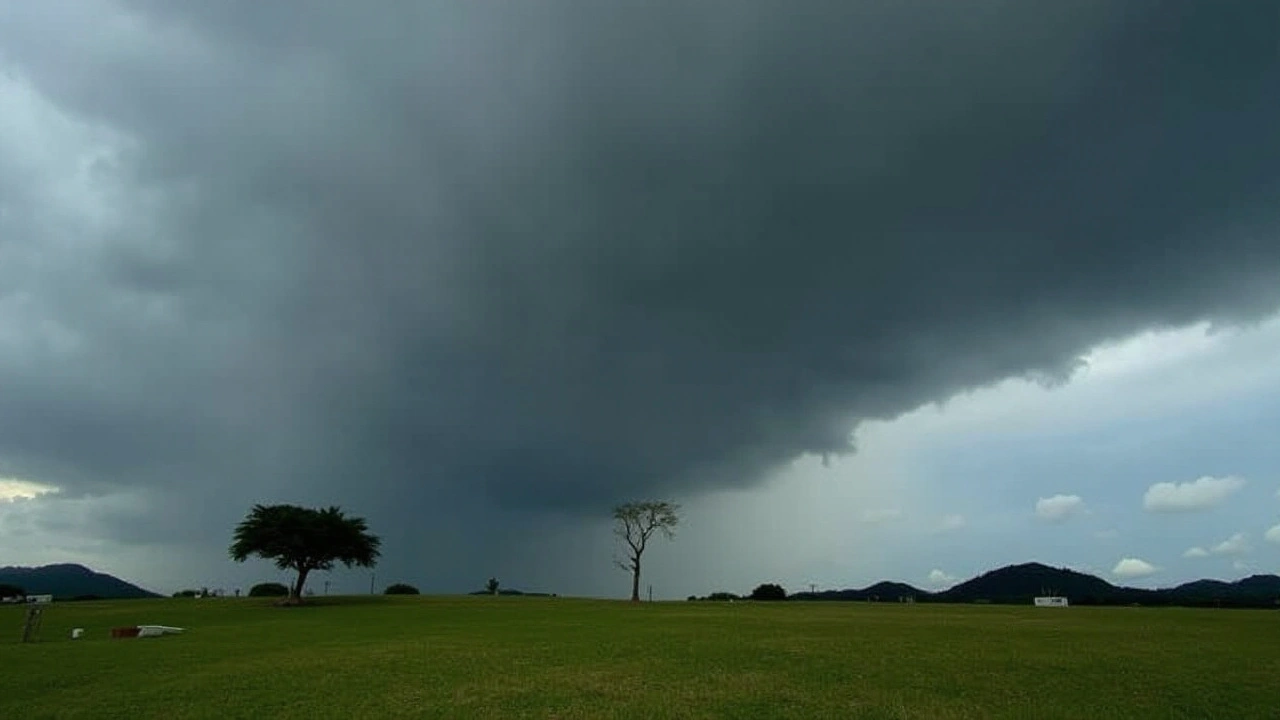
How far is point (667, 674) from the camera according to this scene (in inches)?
961

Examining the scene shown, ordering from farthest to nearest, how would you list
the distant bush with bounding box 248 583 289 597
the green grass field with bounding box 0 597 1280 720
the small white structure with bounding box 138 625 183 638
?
the distant bush with bounding box 248 583 289 597 < the small white structure with bounding box 138 625 183 638 < the green grass field with bounding box 0 597 1280 720

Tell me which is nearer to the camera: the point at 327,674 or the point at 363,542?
the point at 327,674

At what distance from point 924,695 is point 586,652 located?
48.1 ft

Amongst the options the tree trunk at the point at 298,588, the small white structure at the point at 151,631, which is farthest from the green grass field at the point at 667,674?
the tree trunk at the point at 298,588

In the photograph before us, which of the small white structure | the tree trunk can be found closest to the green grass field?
the small white structure

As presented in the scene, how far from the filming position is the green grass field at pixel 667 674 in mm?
19328

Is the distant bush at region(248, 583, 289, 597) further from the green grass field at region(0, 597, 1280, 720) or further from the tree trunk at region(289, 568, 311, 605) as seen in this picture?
the green grass field at region(0, 597, 1280, 720)

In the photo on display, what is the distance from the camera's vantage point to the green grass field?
19.3 metres

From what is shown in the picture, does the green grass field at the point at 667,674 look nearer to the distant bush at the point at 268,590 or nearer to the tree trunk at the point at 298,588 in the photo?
the tree trunk at the point at 298,588

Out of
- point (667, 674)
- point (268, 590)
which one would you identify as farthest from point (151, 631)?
point (268, 590)

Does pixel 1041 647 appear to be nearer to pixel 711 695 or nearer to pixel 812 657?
pixel 812 657

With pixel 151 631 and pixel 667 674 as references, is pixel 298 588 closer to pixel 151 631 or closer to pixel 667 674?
pixel 151 631

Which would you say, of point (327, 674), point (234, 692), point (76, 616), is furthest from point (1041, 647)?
point (76, 616)

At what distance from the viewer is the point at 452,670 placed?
25828mm
